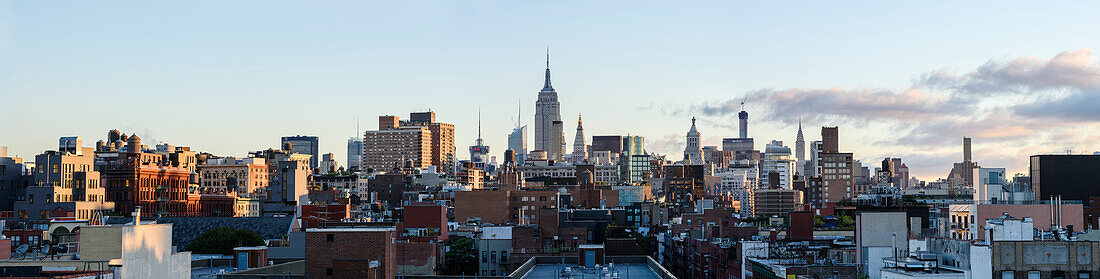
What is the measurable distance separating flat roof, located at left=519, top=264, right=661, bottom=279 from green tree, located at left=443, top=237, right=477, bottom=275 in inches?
663

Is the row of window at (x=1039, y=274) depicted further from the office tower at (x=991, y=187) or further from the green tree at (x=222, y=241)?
the green tree at (x=222, y=241)

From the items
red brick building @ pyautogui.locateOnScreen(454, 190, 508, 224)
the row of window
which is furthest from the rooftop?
red brick building @ pyautogui.locateOnScreen(454, 190, 508, 224)

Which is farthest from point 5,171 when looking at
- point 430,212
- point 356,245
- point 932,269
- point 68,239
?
point 932,269

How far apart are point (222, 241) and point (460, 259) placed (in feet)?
99.6

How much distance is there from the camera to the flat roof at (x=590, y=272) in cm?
8038

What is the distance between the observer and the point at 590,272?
81.2 meters

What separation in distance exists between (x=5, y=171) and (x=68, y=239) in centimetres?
14044

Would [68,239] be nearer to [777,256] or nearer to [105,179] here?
[777,256]

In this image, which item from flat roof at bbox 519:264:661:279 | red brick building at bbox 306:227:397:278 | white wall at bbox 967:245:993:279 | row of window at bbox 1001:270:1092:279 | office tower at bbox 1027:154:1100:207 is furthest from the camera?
office tower at bbox 1027:154:1100:207

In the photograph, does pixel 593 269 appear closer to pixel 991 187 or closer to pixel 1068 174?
pixel 991 187

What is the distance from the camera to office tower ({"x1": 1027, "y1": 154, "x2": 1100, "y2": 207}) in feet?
464

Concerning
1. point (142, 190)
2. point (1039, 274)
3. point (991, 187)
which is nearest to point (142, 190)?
point (142, 190)

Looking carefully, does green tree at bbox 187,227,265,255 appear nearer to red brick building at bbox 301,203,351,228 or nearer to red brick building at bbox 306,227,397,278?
red brick building at bbox 301,203,351,228

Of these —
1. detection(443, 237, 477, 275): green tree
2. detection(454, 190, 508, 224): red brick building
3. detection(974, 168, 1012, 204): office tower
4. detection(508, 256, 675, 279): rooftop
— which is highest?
detection(974, 168, 1012, 204): office tower
